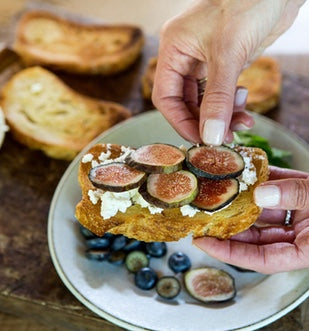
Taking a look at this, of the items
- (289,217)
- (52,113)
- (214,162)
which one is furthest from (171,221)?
(52,113)

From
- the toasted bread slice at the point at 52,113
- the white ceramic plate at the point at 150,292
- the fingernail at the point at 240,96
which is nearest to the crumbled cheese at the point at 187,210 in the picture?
the white ceramic plate at the point at 150,292

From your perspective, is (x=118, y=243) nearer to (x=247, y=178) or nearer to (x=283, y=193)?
(x=247, y=178)

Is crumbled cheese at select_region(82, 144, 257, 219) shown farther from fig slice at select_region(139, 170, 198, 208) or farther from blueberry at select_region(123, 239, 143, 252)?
blueberry at select_region(123, 239, 143, 252)

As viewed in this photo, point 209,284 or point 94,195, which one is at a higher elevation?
point 94,195

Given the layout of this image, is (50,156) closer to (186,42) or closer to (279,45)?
(186,42)

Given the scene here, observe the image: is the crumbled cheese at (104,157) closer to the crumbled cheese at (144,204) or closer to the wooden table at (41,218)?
the crumbled cheese at (144,204)

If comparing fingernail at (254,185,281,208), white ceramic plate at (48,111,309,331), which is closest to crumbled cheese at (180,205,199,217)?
fingernail at (254,185,281,208)
